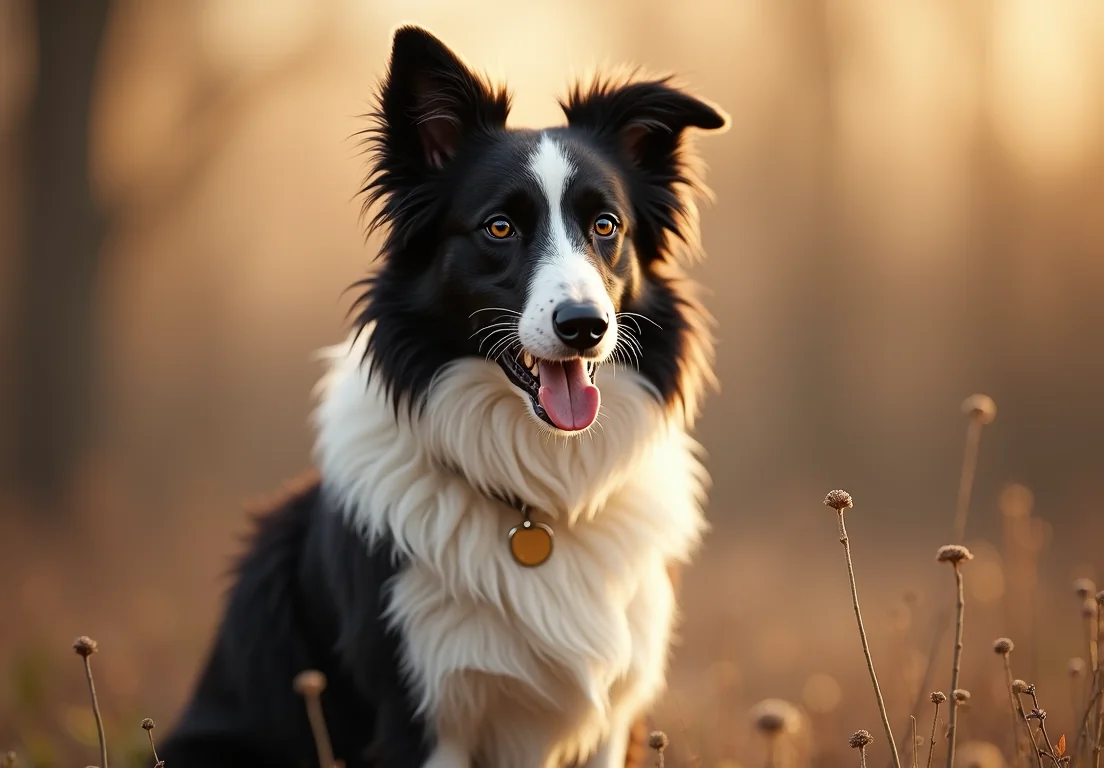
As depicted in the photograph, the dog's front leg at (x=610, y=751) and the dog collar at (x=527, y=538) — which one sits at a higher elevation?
the dog collar at (x=527, y=538)

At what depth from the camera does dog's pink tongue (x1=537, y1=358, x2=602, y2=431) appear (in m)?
3.43

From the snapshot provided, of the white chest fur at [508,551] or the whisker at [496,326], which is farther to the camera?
the whisker at [496,326]

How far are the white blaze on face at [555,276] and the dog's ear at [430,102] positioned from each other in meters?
0.30

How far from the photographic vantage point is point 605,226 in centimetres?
367

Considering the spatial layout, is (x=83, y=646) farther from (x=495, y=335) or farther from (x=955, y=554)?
(x=955, y=554)

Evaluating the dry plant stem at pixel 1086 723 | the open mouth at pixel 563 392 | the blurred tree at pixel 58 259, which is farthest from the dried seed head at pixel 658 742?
the blurred tree at pixel 58 259

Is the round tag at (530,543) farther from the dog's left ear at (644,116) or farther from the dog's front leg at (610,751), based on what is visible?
the dog's left ear at (644,116)

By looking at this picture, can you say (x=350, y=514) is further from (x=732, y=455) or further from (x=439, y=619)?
(x=732, y=455)

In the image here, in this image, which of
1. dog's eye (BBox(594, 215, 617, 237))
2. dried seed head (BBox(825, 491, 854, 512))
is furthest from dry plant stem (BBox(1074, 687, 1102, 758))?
dog's eye (BBox(594, 215, 617, 237))

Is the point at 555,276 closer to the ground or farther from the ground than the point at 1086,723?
farther from the ground

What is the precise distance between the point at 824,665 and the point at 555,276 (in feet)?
17.4

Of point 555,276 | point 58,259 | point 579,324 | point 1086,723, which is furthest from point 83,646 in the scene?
point 58,259

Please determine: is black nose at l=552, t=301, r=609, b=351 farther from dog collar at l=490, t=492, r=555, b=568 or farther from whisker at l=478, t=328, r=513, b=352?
dog collar at l=490, t=492, r=555, b=568

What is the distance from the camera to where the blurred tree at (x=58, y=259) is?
34.5 feet
